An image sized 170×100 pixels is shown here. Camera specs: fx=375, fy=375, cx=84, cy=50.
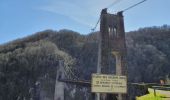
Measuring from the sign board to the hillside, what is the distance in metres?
41.1

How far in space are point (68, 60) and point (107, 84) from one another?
4920 cm

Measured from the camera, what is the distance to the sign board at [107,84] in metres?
10.7

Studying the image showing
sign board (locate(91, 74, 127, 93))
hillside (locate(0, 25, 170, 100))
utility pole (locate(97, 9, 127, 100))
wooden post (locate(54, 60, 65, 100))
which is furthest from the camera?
hillside (locate(0, 25, 170, 100))

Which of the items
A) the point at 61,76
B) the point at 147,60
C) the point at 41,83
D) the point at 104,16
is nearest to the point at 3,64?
the point at 41,83

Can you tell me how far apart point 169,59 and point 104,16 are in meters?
39.6

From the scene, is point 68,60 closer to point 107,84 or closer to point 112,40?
point 112,40

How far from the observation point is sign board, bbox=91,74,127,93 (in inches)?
420

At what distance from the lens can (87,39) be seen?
235 feet

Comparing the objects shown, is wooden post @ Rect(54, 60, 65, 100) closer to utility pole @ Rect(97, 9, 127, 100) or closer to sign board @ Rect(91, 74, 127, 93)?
utility pole @ Rect(97, 9, 127, 100)

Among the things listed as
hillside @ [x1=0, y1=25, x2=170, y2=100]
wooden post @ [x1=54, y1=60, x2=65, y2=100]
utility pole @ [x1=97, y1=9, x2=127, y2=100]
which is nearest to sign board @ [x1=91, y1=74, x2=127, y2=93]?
utility pole @ [x1=97, y1=9, x2=127, y2=100]

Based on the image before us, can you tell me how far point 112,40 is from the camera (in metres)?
24.4

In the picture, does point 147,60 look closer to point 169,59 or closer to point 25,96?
point 169,59

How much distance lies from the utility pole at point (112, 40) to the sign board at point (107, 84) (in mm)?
10092

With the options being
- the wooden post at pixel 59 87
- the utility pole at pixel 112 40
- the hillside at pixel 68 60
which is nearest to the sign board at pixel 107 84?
the utility pole at pixel 112 40
